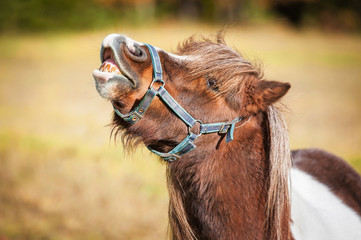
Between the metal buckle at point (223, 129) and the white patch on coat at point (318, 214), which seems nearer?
the metal buckle at point (223, 129)

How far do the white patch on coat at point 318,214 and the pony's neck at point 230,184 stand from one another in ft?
1.15

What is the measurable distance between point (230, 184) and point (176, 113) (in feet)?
1.98

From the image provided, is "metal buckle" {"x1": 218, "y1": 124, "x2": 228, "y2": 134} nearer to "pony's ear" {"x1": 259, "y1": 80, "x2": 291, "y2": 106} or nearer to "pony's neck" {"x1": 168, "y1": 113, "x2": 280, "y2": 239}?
"pony's neck" {"x1": 168, "y1": 113, "x2": 280, "y2": 239}

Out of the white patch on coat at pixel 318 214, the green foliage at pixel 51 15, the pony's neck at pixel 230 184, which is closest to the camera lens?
the pony's neck at pixel 230 184

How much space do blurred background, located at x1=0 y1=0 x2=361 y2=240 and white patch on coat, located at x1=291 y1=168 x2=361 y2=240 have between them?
69 cm

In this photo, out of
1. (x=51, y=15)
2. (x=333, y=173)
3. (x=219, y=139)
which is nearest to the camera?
(x=219, y=139)

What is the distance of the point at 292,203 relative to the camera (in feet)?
8.48

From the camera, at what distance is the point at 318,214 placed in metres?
2.70

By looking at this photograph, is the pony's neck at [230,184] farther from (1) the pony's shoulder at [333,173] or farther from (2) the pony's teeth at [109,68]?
(1) the pony's shoulder at [333,173]

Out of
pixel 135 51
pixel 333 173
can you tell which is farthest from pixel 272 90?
pixel 333 173

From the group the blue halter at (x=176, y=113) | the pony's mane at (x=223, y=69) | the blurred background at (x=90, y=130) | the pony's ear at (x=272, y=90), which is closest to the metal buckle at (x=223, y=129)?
the blue halter at (x=176, y=113)

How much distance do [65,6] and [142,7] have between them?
9028 millimetres

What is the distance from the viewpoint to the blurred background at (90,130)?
5.21 metres

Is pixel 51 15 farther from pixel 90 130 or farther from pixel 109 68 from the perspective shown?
pixel 109 68
